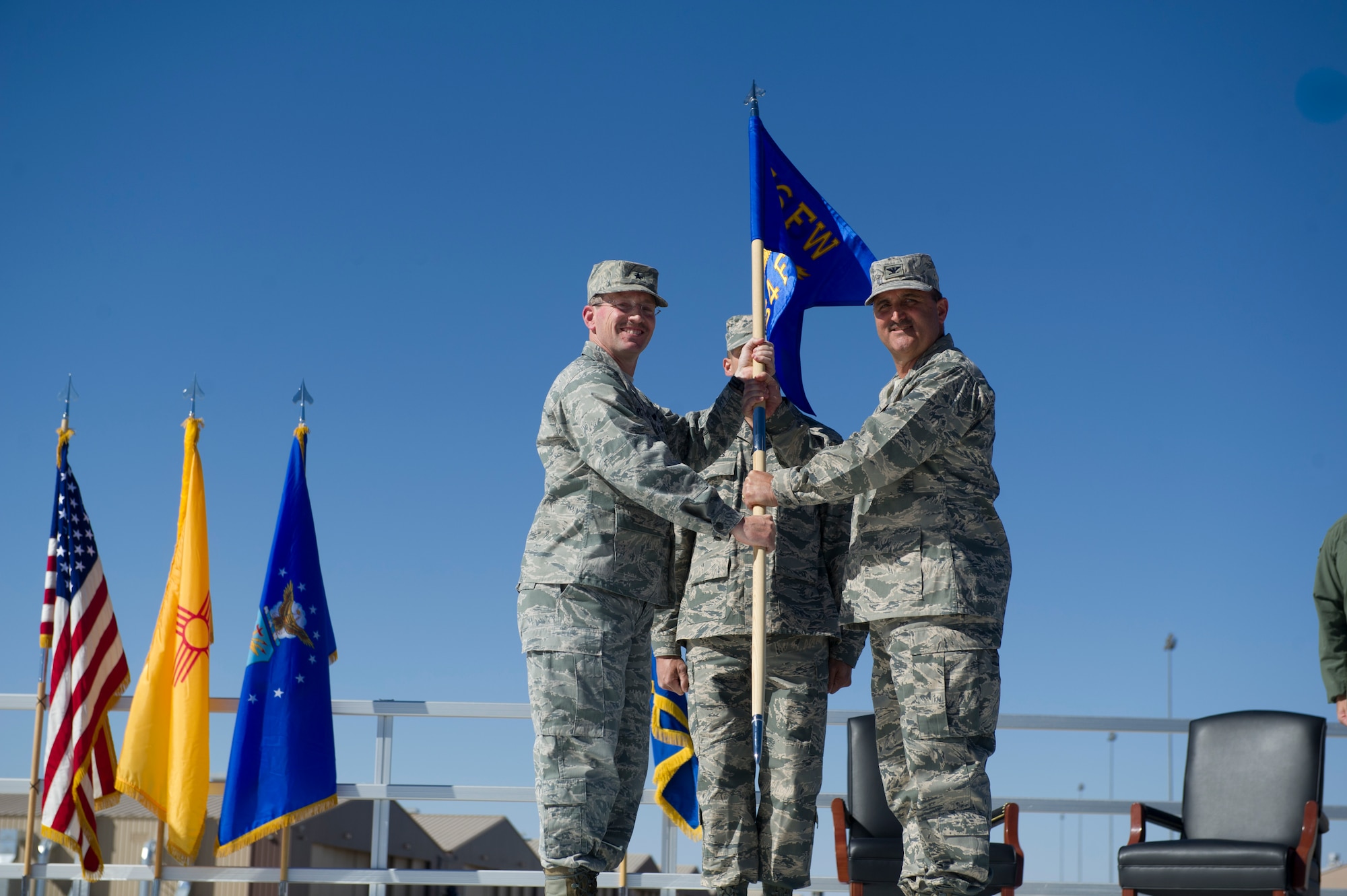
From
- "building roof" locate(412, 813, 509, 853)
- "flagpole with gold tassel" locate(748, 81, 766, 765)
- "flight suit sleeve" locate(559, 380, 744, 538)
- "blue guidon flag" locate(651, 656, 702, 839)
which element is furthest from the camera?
"building roof" locate(412, 813, 509, 853)

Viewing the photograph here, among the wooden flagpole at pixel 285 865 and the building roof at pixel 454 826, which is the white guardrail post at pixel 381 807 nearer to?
the wooden flagpole at pixel 285 865

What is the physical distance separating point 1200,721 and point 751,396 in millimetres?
3110

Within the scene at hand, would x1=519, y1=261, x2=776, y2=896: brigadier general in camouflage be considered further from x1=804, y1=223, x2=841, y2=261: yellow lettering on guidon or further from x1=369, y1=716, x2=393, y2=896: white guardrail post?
x1=369, y1=716, x2=393, y2=896: white guardrail post

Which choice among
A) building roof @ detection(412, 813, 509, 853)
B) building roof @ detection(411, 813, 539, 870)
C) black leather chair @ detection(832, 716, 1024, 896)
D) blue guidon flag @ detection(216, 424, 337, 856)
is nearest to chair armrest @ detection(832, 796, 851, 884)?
black leather chair @ detection(832, 716, 1024, 896)

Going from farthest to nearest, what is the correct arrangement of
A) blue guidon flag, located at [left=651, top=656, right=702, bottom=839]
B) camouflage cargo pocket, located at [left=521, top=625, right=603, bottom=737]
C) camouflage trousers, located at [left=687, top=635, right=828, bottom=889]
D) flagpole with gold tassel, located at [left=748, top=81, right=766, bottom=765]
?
blue guidon flag, located at [left=651, top=656, right=702, bottom=839]
camouflage trousers, located at [left=687, top=635, right=828, bottom=889]
flagpole with gold tassel, located at [left=748, top=81, right=766, bottom=765]
camouflage cargo pocket, located at [left=521, top=625, right=603, bottom=737]

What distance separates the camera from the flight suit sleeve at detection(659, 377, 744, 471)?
4.32 metres

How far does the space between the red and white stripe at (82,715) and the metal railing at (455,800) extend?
164mm

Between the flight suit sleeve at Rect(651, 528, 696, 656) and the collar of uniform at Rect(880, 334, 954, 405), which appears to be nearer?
the collar of uniform at Rect(880, 334, 954, 405)

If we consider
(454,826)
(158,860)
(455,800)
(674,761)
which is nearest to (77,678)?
(158,860)

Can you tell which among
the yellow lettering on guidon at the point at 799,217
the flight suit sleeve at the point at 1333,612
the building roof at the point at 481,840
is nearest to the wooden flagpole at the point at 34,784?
the yellow lettering on guidon at the point at 799,217

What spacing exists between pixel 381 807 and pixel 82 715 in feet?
5.30

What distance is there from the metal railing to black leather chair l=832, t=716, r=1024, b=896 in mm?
253

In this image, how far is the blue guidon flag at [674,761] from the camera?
5.45 metres

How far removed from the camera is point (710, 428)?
432 cm
